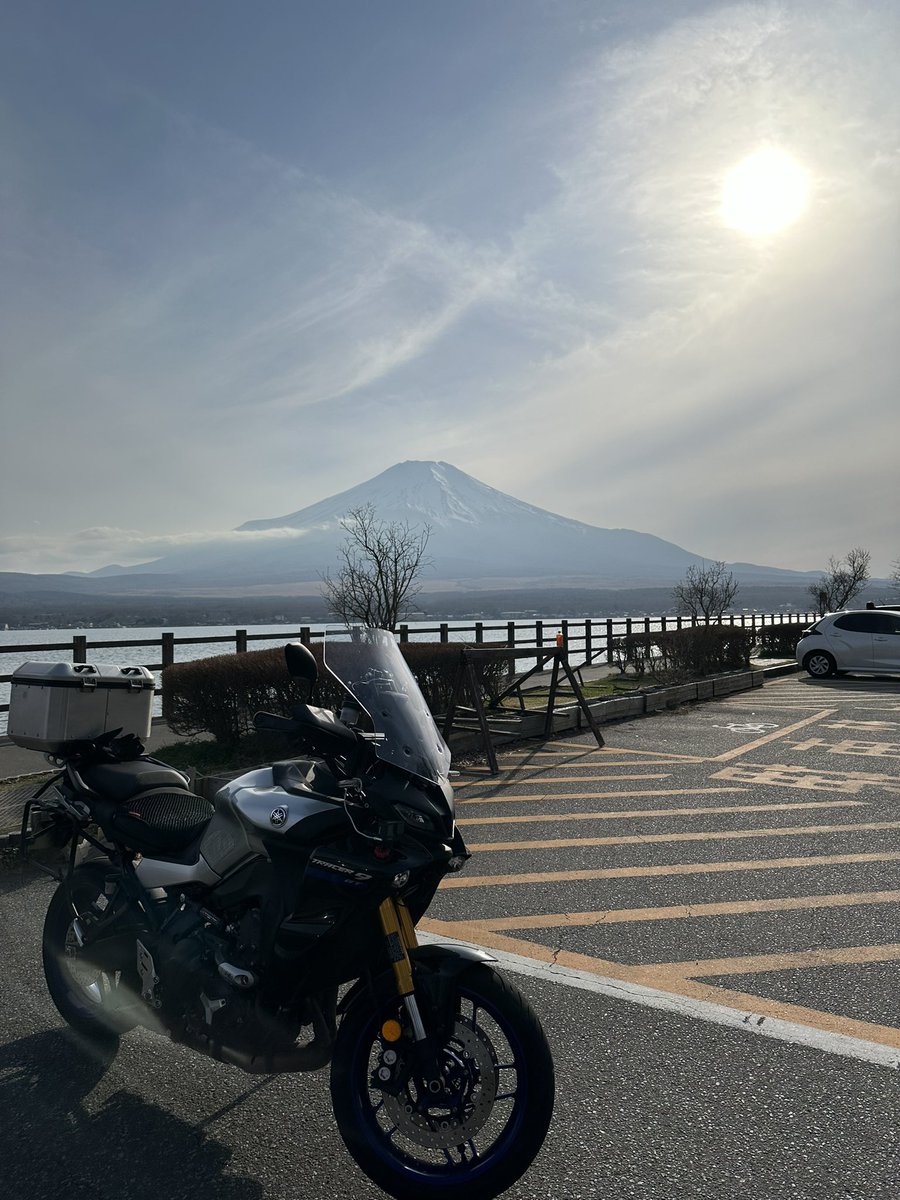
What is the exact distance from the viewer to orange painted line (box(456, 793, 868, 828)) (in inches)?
270

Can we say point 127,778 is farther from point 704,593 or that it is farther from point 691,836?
point 704,593

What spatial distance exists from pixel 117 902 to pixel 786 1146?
2.33 m

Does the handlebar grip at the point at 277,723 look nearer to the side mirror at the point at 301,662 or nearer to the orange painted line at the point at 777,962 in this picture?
the side mirror at the point at 301,662

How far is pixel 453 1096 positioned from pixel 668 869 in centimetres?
334

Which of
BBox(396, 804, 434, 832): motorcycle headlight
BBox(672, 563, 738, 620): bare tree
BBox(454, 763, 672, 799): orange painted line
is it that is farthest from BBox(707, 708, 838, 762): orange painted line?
BBox(672, 563, 738, 620): bare tree

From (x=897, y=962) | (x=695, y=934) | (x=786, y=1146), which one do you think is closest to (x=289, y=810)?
(x=786, y=1146)

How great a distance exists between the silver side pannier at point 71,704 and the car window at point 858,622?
59.5 ft

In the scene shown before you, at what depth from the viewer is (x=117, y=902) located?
337cm

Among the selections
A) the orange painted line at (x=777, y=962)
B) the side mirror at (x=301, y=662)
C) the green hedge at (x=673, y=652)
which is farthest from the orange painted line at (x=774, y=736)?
the side mirror at (x=301, y=662)

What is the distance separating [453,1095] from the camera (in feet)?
8.25

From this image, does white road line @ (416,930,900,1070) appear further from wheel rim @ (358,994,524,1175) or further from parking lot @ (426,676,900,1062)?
wheel rim @ (358,994,524,1175)

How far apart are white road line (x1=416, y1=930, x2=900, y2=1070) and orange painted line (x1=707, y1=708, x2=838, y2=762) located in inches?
224

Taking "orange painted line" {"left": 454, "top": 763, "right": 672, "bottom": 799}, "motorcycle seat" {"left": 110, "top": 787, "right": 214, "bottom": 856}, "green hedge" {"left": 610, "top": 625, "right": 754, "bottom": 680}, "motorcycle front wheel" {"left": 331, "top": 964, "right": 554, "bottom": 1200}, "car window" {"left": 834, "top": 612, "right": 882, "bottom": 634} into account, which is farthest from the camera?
"car window" {"left": 834, "top": 612, "right": 882, "bottom": 634}

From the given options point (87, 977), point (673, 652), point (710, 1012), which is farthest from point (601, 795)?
point (673, 652)
